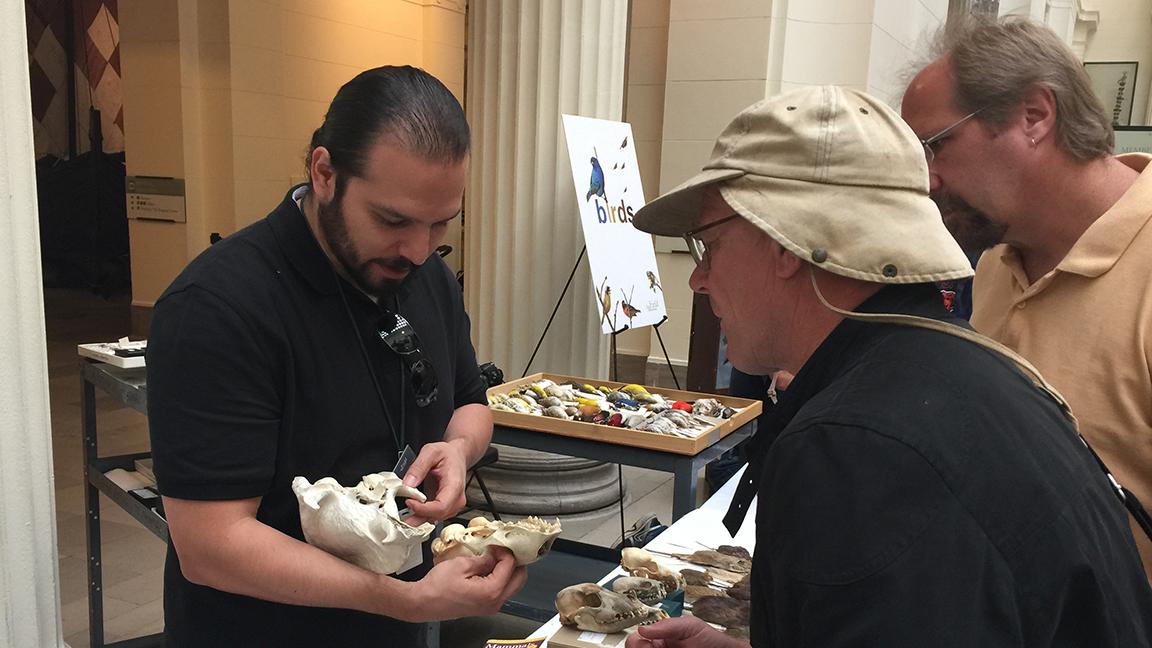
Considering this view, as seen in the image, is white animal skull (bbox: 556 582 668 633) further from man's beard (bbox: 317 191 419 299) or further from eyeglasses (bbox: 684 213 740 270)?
eyeglasses (bbox: 684 213 740 270)

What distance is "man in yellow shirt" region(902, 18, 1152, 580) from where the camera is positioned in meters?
1.62

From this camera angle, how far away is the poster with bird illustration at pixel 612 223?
4082mm

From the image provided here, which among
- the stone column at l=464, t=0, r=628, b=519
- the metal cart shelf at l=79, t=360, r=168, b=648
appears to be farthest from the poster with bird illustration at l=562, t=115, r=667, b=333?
the metal cart shelf at l=79, t=360, r=168, b=648

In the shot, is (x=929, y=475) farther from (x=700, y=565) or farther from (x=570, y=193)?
(x=570, y=193)

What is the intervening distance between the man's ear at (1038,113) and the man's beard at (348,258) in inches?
50.6

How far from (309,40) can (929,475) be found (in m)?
8.47

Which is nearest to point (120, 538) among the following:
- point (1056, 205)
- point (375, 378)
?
point (375, 378)

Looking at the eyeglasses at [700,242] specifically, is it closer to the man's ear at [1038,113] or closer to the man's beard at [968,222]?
the man's beard at [968,222]

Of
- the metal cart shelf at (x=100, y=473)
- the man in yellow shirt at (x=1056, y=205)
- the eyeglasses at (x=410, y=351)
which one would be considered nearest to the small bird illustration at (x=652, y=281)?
the metal cart shelf at (x=100, y=473)

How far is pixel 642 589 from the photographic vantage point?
182cm

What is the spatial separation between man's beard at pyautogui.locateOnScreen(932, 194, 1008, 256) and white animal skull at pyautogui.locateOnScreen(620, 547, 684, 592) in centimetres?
98

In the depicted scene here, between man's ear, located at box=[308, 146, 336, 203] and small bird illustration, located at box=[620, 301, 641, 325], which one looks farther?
small bird illustration, located at box=[620, 301, 641, 325]

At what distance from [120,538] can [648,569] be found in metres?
3.43

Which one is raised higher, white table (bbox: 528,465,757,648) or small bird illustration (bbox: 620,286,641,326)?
small bird illustration (bbox: 620,286,641,326)
